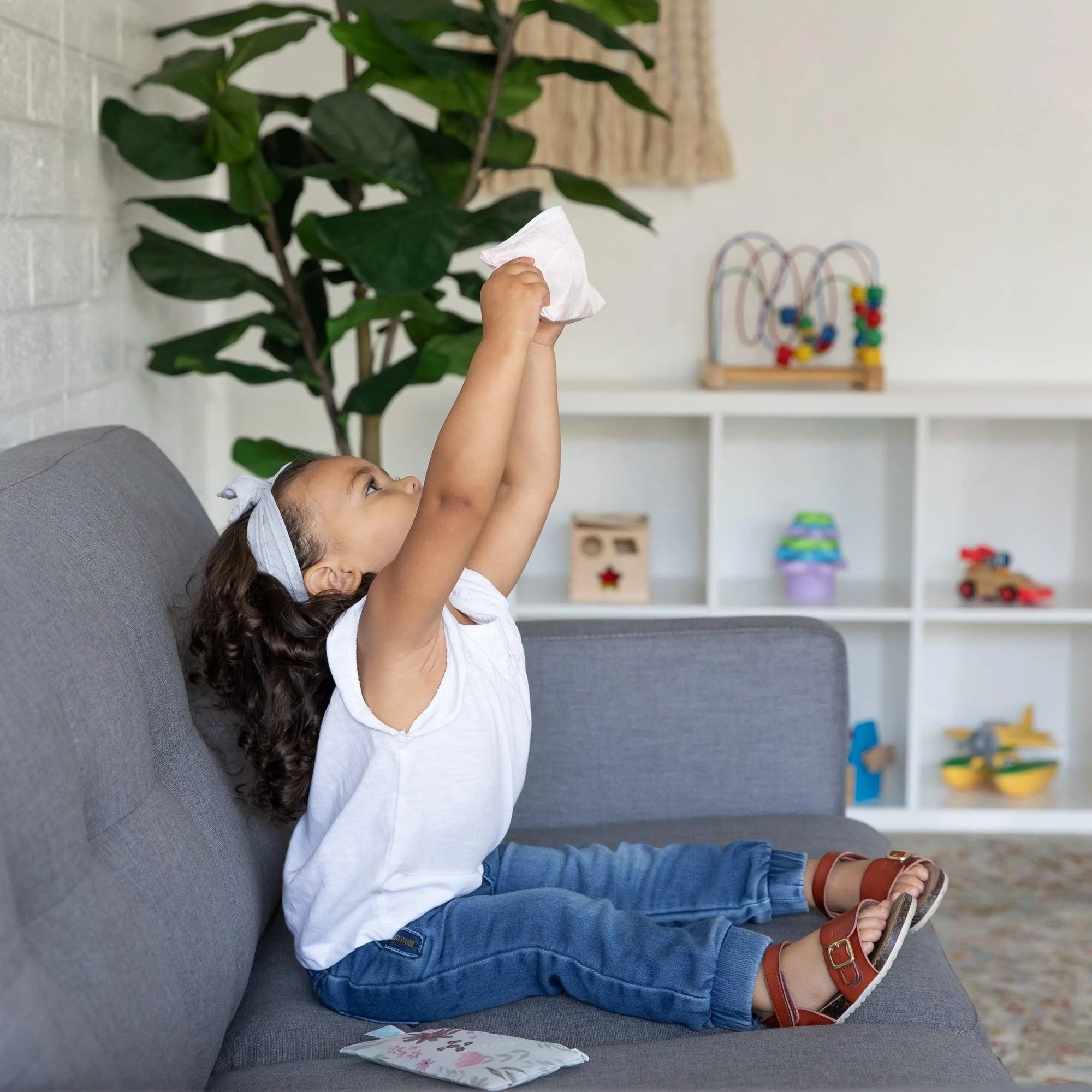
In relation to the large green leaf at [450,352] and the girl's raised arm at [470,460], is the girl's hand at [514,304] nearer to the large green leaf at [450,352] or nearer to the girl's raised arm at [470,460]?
the girl's raised arm at [470,460]

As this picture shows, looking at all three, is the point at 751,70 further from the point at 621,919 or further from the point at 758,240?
the point at 621,919

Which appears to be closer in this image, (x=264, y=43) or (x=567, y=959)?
(x=567, y=959)

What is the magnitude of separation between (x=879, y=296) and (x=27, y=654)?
213cm

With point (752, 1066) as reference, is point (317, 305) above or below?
above

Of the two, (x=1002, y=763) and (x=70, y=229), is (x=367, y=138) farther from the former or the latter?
(x=1002, y=763)

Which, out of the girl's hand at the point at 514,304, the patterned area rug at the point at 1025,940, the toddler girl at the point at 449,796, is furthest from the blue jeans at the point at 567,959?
the patterned area rug at the point at 1025,940

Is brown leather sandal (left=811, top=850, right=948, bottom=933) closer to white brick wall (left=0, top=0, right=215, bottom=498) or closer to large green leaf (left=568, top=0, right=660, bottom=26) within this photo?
white brick wall (left=0, top=0, right=215, bottom=498)

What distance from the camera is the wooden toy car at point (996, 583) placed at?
9.00 ft

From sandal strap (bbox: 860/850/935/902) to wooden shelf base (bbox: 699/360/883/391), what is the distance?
4.92 feet

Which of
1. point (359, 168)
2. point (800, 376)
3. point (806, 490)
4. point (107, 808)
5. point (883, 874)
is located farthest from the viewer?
point (806, 490)

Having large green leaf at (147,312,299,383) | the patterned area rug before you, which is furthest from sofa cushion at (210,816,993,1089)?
large green leaf at (147,312,299,383)

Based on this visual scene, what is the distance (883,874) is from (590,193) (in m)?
1.13

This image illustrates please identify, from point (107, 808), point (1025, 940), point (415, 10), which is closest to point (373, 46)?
point (415, 10)

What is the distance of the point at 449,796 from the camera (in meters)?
1.27
